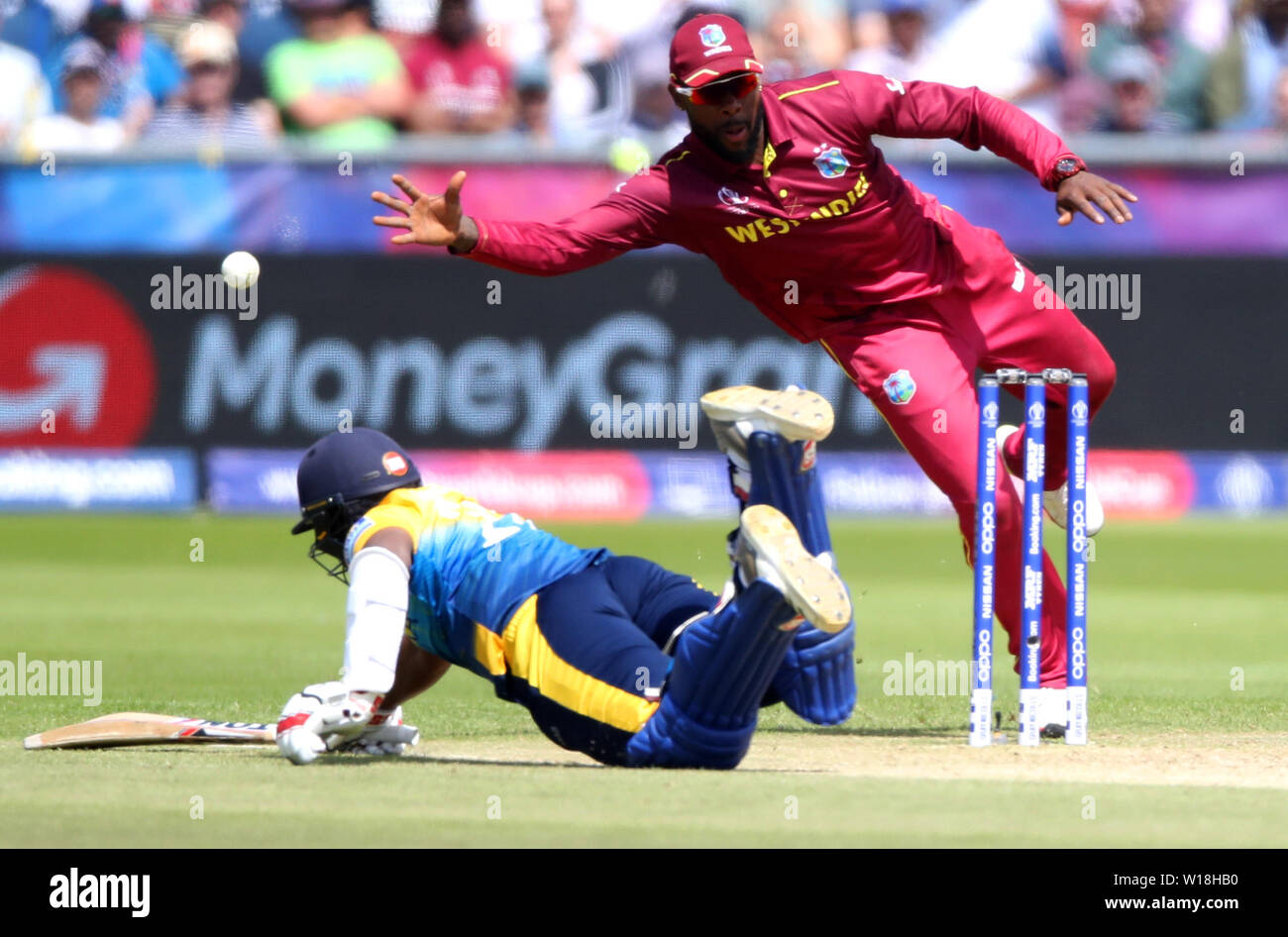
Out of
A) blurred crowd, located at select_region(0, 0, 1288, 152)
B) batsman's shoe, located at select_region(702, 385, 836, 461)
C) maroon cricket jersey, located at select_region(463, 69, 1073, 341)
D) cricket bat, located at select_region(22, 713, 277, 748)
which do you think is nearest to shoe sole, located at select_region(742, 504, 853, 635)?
batsman's shoe, located at select_region(702, 385, 836, 461)

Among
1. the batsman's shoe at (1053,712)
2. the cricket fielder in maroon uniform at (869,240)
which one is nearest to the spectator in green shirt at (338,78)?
the cricket fielder in maroon uniform at (869,240)

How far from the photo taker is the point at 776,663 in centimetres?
486

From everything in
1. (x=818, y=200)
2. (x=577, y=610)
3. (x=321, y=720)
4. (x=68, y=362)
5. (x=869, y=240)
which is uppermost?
(x=818, y=200)

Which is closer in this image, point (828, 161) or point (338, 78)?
point (828, 161)

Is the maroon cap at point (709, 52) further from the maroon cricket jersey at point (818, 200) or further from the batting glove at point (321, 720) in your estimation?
the batting glove at point (321, 720)

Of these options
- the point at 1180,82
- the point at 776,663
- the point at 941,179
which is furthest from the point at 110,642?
the point at 1180,82

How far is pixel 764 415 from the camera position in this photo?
4875mm

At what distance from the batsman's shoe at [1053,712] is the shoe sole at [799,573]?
1718 millimetres

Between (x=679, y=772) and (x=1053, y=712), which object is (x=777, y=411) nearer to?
(x=679, y=772)

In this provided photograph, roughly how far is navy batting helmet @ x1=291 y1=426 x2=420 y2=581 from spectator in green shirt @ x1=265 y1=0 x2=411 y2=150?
9672mm

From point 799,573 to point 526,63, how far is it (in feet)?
36.6

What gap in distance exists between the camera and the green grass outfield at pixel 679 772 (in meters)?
4.42

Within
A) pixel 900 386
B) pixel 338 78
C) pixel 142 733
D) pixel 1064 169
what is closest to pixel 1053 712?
pixel 900 386

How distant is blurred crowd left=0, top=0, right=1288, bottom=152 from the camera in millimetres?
14945
